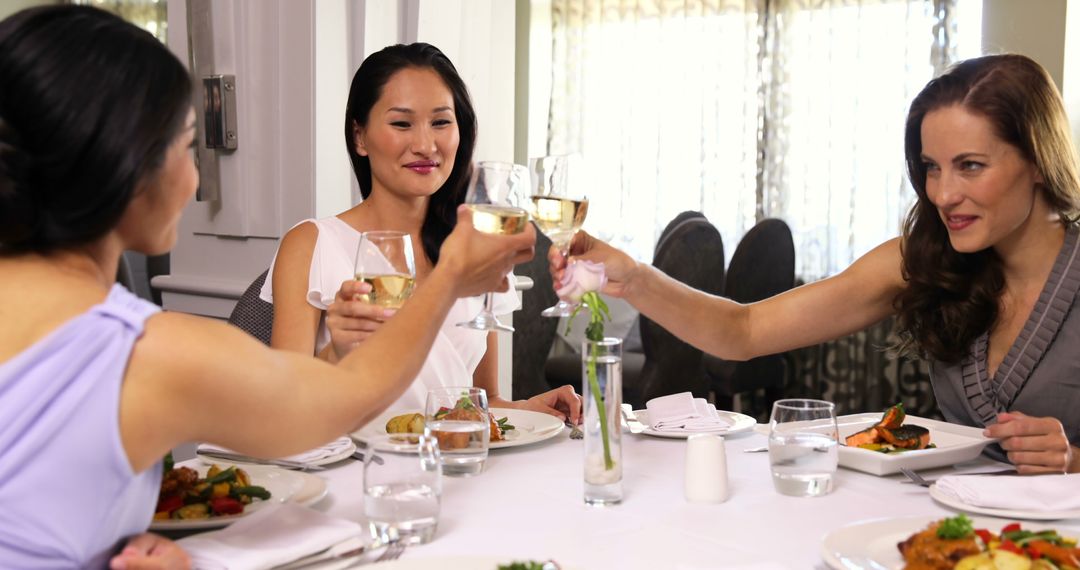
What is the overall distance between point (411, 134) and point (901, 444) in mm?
1313

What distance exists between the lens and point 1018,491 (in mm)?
1447

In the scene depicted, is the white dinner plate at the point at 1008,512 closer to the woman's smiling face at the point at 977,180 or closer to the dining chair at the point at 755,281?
the woman's smiling face at the point at 977,180

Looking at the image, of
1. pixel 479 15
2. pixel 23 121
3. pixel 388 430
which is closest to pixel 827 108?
pixel 479 15

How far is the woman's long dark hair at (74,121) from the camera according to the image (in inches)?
40.6

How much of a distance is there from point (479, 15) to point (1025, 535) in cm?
320

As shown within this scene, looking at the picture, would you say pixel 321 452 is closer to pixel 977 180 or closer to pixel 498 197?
pixel 498 197

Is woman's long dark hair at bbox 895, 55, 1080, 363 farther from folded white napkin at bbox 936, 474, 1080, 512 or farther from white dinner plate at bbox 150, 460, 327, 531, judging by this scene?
white dinner plate at bbox 150, 460, 327, 531

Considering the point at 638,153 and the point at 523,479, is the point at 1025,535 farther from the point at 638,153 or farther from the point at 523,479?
the point at 638,153

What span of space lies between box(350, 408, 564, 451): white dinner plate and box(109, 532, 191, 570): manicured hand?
0.65 metres

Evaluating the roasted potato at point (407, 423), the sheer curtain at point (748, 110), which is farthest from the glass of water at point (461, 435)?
the sheer curtain at point (748, 110)

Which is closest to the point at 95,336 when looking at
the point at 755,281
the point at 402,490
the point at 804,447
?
the point at 402,490

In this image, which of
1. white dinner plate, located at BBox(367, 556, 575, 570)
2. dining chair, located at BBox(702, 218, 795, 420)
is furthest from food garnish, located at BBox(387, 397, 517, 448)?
dining chair, located at BBox(702, 218, 795, 420)

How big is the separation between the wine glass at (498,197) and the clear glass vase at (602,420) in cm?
20

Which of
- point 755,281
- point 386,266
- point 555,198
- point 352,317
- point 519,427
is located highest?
point 555,198
